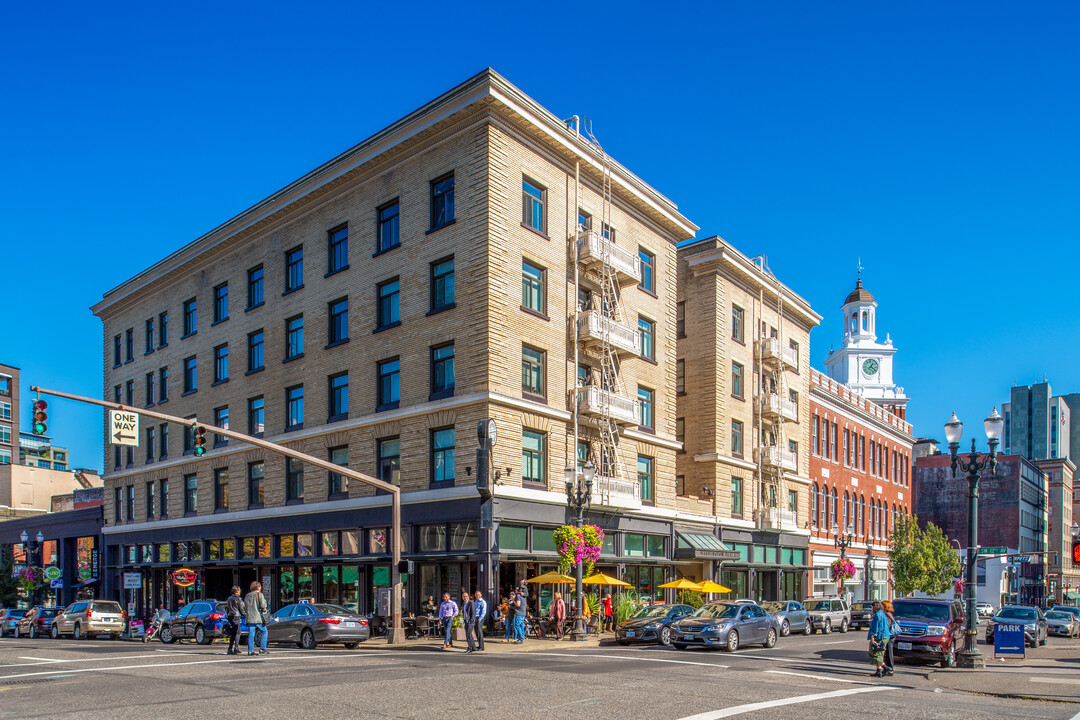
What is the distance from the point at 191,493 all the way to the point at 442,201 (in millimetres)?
22469

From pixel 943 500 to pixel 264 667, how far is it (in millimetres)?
104900

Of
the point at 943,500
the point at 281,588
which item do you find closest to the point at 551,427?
the point at 281,588

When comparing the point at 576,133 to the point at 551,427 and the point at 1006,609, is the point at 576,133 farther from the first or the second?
the point at 1006,609

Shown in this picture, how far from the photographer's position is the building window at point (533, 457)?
33906 millimetres

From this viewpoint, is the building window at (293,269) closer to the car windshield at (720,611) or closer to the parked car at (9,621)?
the parked car at (9,621)

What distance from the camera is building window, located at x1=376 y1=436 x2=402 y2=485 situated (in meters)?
35.2

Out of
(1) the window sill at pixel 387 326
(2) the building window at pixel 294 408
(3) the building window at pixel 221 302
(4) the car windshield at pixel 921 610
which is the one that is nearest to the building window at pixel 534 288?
(1) the window sill at pixel 387 326

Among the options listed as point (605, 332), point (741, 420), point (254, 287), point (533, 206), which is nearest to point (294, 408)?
point (254, 287)

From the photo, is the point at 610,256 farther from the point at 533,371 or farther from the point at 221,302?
the point at 221,302

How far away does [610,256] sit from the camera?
123ft

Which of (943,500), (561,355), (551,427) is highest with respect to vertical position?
(561,355)

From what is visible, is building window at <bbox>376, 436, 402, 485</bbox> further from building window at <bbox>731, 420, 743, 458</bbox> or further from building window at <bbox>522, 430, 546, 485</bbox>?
building window at <bbox>731, 420, 743, 458</bbox>

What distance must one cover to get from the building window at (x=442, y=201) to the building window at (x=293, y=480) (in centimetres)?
1268

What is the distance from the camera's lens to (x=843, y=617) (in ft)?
145
